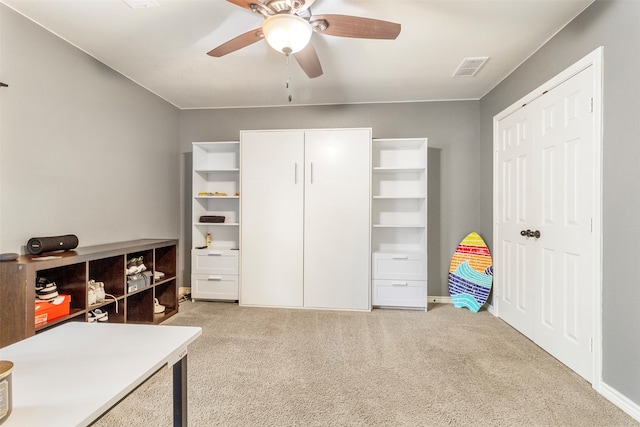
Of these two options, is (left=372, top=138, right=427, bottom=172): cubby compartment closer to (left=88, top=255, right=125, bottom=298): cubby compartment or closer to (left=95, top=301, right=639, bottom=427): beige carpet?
(left=95, top=301, right=639, bottom=427): beige carpet

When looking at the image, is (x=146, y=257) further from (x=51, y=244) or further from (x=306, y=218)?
(x=306, y=218)

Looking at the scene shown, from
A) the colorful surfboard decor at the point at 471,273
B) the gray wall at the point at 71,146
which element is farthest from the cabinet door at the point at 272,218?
the colorful surfboard decor at the point at 471,273

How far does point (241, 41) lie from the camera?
1975 millimetres

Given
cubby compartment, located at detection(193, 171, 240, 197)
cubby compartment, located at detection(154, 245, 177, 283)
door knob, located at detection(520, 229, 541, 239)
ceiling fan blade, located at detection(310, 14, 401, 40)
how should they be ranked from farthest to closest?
cubby compartment, located at detection(193, 171, 240, 197) → cubby compartment, located at detection(154, 245, 177, 283) → door knob, located at detection(520, 229, 541, 239) → ceiling fan blade, located at detection(310, 14, 401, 40)

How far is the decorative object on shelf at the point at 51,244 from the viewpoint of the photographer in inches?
81.6

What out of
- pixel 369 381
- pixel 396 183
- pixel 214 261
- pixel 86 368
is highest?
pixel 396 183

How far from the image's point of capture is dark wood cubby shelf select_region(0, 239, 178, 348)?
5.82 feet

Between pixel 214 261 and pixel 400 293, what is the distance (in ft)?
7.39

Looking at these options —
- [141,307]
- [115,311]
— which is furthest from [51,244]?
[141,307]

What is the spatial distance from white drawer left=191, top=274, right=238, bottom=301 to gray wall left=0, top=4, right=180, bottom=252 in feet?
2.43

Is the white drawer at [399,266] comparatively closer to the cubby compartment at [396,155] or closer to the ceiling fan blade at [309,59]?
the cubby compartment at [396,155]

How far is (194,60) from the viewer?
275 cm

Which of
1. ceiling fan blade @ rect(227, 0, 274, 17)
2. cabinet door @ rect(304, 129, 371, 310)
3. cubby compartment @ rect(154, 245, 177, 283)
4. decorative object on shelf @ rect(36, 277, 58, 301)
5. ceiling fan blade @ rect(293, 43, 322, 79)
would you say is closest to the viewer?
ceiling fan blade @ rect(227, 0, 274, 17)

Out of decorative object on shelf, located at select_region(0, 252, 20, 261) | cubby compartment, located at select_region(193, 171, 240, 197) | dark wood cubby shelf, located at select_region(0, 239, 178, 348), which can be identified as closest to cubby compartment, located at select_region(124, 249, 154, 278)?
dark wood cubby shelf, located at select_region(0, 239, 178, 348)
